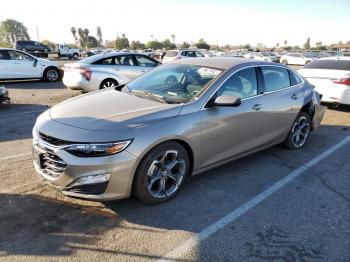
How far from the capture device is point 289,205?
397cm

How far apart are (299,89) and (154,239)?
3839 mm

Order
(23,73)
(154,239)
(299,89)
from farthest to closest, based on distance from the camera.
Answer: (23,73) < (299,89) < (154,239)

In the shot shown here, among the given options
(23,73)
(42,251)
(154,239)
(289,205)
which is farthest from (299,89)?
(23,73)

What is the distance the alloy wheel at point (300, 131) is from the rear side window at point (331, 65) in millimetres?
4215

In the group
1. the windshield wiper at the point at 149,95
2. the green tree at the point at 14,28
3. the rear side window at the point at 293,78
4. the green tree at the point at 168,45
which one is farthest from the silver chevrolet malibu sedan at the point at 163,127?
the green tree at the point at 14,28

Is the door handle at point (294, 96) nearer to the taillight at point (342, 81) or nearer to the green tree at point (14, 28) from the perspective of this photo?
the taillight at point (342, 81)

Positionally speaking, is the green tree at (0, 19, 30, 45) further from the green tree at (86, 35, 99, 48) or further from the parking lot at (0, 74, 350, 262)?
the parking lot at (0, 74, 350, 262)

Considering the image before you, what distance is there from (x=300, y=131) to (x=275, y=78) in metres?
1.21

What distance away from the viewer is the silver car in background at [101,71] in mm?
10383

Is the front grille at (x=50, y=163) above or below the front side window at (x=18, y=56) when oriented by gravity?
below

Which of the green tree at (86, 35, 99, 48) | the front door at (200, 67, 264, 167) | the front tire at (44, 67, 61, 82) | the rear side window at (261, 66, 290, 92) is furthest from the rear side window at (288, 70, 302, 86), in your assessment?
the green tree at (86, 35, 99, 48)

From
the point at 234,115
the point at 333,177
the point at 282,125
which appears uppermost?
the point at 234,115

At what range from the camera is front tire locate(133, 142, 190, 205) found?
11.8ft

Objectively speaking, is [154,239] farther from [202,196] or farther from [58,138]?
[58,138]
